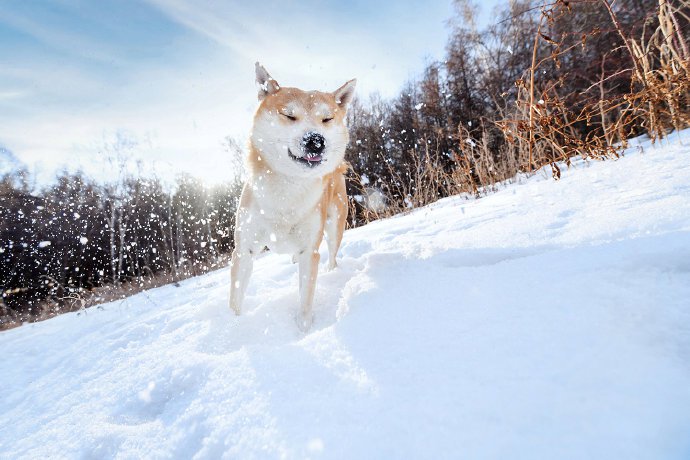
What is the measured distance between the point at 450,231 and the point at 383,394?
73.4 inches

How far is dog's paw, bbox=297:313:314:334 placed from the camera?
1.93 meters

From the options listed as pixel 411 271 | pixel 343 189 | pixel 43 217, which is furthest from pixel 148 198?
pixel 411 271

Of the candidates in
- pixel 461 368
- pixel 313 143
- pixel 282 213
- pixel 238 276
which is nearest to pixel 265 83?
pixel 313 143

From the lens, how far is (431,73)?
18500 millimetres

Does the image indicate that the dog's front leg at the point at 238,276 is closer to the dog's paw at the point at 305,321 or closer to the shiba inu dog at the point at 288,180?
the shiba inu dog at the point at 288,180

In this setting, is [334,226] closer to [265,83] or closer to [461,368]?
[265,83]

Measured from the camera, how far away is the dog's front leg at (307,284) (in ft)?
6.55

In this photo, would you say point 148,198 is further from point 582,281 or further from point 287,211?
point 582,281

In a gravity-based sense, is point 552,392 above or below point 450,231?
below

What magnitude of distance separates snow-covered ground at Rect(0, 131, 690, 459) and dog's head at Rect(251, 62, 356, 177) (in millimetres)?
847

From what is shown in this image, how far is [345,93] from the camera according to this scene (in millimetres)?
2736

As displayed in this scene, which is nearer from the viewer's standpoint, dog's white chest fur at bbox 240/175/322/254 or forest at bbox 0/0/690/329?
dog's white chest fur at bbox 240/175/322/254

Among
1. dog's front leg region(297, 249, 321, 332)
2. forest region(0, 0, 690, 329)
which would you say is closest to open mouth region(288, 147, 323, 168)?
dog's front leg region(297, 249, 321, 332)

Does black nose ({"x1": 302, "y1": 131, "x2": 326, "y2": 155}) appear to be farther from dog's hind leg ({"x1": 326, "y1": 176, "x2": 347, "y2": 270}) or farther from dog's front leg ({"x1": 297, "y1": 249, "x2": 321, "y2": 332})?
dog's hind leg ({"x1": 326, "y1": 176, "x2": 347, "y2": 270})
